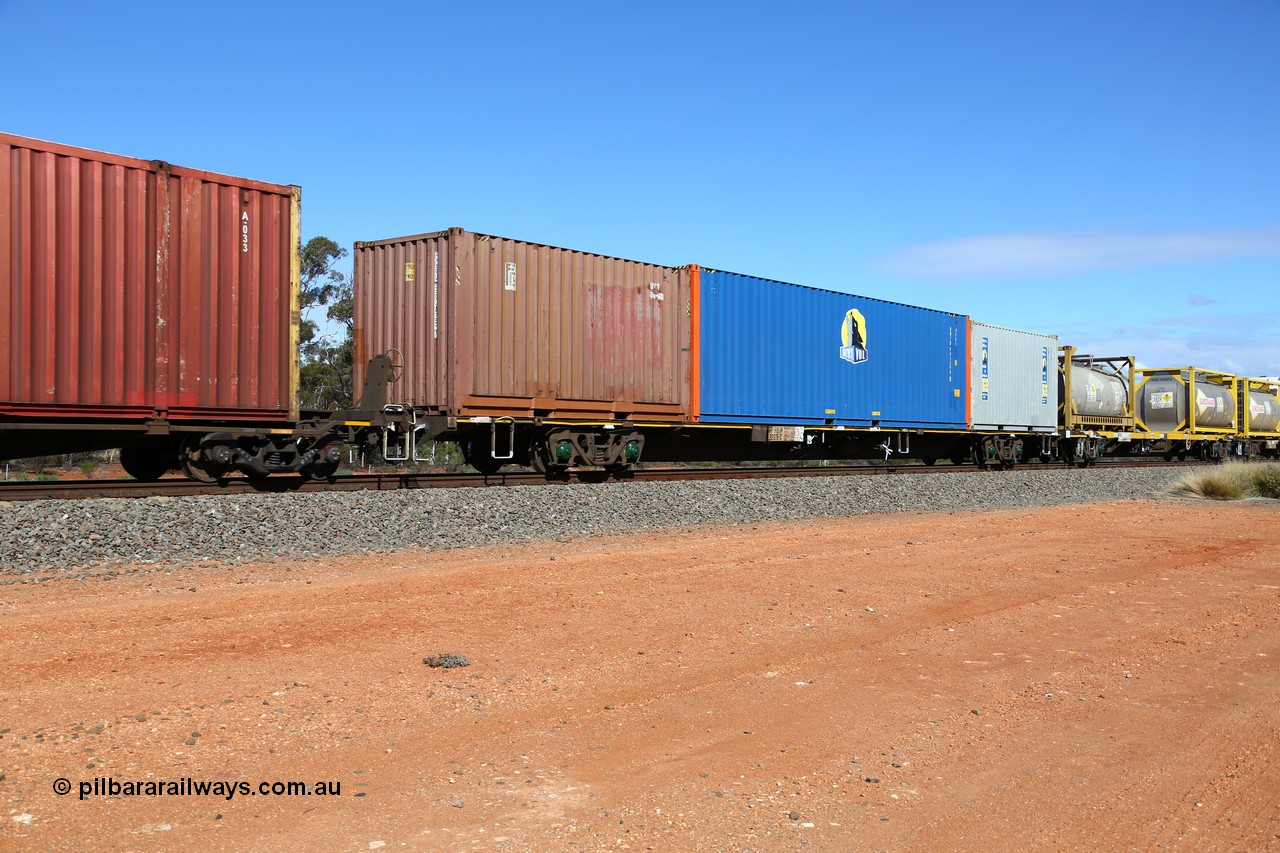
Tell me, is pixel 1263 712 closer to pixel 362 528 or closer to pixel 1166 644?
pixel 1166 644

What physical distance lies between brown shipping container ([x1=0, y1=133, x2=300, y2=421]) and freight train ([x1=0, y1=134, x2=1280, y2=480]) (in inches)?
0.8

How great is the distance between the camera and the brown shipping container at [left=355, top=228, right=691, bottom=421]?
13883 millimetres

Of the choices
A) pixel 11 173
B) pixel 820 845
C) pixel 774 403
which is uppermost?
pixel 11 173

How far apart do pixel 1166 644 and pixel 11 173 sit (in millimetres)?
10521

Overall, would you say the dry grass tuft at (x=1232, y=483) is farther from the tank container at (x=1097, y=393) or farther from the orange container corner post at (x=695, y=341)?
the orange container corner post at (x=695, y=341)

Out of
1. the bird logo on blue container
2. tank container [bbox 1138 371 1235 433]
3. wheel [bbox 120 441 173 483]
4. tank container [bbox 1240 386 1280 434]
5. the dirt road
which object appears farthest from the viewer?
tank container [bbox 1240 386 1280 434]

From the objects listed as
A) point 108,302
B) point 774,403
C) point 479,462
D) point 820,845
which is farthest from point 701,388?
point 820,845

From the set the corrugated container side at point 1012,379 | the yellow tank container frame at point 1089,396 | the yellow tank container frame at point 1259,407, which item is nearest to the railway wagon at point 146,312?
the corrugated container side at point 1012,379

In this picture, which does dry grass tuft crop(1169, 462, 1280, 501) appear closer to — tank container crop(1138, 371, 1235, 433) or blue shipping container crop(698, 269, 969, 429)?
blue shipping container crop(698, 269, 969, 429)

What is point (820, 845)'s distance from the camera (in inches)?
127

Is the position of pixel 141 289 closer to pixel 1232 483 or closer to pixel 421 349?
pixel 421 349

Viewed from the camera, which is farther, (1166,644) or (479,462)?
(479,462)

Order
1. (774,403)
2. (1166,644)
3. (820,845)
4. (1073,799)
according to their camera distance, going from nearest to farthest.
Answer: (820,845) → (1073,799) → (1166,644) → (774,403)

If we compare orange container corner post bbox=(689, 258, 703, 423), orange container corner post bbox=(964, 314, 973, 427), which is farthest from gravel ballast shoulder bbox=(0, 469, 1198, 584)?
orange container corner post bbox=(964, 314, 973, 427)
